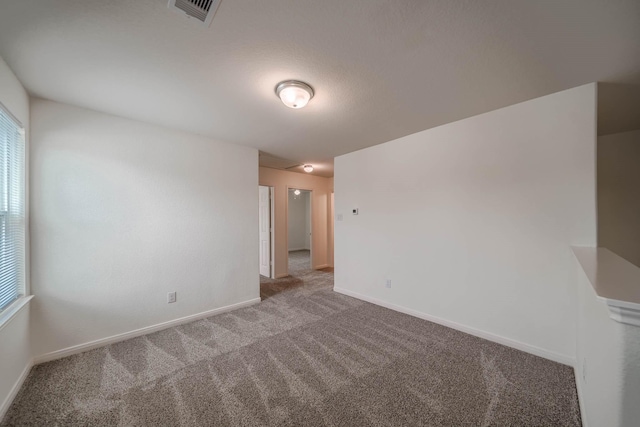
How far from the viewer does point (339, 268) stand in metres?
4.16

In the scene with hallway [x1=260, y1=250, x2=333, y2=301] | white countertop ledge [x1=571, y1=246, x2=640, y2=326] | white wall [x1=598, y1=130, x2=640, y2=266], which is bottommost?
hallway [x1=260, y1=250, x2=333, y2=301]

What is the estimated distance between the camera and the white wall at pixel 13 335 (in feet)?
5.21

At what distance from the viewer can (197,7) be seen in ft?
3.95

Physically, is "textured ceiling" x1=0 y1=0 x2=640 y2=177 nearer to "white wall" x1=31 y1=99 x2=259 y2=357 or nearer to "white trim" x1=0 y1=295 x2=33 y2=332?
"white wall" x1=31 y1=99 x2=259 y2=357

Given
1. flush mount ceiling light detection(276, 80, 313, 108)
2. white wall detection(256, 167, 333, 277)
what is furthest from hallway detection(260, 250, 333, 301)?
flush mount ceiling light detection(276, 80, 313, 108)

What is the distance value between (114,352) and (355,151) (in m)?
4.02

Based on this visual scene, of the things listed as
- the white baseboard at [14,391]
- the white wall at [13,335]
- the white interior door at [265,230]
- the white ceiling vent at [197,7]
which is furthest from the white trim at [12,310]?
the white interior door at [265,230]

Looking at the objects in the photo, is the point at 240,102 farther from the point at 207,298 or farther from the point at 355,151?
the point at 207,298

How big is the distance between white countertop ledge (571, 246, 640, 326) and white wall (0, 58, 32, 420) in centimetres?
341

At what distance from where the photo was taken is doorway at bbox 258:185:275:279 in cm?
516

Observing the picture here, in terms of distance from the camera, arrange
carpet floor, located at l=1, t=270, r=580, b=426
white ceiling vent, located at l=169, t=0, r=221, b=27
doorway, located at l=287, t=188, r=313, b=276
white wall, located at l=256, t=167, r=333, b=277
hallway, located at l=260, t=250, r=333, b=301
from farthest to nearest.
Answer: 1. doorway, located at l=287, t=188, r=313, b=276
2. white wall, located at l=256, t=167, r=333, b=277
3. hallway, located at l=260, t=250, r=333, b=301
4. carpet floor, located at l=1, t=270, r=580, b=426
5. white ceiling vent, located at l=169, t=0, r=221, b=27

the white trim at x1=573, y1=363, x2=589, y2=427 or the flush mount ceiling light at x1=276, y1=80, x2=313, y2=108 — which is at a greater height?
the flush mount ceiling light at x1=276, y1=80, x2=313, y2=108

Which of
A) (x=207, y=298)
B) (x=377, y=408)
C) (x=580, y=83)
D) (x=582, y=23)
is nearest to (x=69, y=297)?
(x=207, y=298)

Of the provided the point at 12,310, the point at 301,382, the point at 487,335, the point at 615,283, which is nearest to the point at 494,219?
the point at 487,335
